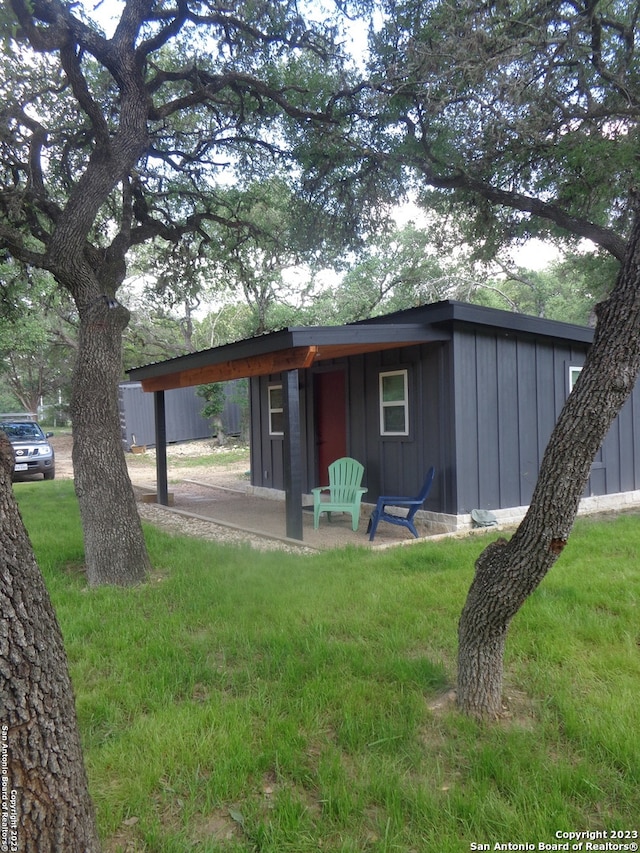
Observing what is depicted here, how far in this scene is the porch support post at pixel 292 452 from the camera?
6.59m

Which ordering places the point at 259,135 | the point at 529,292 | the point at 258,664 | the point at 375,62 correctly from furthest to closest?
the point at 529,292
the point at 259,135
the point at 375,62
the point at 258,664

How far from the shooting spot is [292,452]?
21.6ft

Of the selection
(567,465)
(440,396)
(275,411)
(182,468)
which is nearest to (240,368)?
(440,396)

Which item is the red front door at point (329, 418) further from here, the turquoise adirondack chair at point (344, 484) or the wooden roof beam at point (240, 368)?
the wooden roof beam at point (240, 368)

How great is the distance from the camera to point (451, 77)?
24.8ft

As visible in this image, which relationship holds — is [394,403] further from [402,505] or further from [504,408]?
[402,505]

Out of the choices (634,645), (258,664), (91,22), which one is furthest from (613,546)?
(91,22)

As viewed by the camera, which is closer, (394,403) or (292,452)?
(292,452)

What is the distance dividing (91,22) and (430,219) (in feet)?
23.8

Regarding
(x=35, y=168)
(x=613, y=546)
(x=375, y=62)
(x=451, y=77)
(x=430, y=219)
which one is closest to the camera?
(x=613, y=546)

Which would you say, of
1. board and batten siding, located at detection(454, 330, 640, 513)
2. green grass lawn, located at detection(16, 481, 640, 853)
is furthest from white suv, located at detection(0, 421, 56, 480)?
board and batten siding, located at detection(454, 330, 640, 513)

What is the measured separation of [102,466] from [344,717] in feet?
11.0

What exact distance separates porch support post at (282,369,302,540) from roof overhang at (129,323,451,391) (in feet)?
0.79

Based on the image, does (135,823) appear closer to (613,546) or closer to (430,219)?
(613,546)
